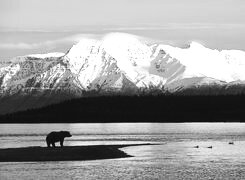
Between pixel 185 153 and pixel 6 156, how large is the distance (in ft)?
72.0

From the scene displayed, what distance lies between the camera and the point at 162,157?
7825 centimetres

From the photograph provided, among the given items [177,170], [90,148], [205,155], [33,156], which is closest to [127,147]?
[90,148]

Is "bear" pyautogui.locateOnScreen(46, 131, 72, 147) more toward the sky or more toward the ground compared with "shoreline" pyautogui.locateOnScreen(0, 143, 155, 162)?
more toward the sky

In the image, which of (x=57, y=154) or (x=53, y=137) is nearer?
(x=57, y=154)

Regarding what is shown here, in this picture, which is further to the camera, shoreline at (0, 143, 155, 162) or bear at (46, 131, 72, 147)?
bear at (46, 131, 72, 147)

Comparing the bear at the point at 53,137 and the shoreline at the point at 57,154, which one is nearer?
the shoreline at the point at 57,154

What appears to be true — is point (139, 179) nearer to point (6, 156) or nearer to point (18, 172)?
point (18, 172)

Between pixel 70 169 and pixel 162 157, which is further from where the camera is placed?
pixel 162 157

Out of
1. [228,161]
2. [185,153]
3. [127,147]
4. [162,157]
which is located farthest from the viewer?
[127,147]

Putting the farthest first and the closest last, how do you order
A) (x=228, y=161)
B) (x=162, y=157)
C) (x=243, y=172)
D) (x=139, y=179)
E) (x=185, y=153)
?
(x=185, y=153) → (x=162, y=157) → (x=228, y=161) → (x=243, y=172) → (x=139, y=179)

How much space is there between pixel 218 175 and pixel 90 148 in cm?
2769

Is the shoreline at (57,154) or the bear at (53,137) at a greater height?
the bear at (53,137)

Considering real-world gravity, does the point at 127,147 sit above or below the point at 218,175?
above

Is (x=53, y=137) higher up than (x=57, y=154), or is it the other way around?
(x=53, y=137)
